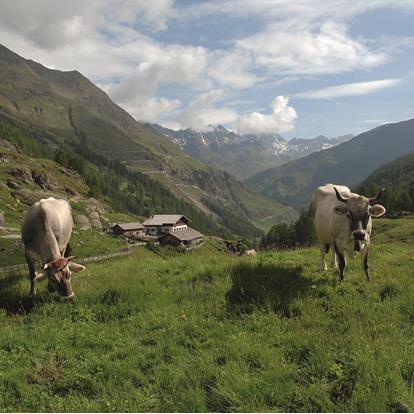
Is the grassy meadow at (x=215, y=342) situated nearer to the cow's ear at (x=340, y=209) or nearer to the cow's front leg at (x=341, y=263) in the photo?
the cow's front leg at (x=341, y=263)

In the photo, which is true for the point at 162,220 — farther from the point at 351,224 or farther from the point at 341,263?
the point at 351,224

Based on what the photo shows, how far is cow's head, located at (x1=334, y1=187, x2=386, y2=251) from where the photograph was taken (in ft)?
42.5

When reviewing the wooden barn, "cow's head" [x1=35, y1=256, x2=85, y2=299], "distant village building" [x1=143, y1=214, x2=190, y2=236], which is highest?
"cow's head" [x1=35, y1=256, x2=85, y2=299]

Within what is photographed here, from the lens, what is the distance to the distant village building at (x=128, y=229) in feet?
468

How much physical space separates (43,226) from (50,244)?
0.93 metres

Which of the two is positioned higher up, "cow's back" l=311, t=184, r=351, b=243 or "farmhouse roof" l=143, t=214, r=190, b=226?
"cow's back" l=311, t=184, r=351, b=243

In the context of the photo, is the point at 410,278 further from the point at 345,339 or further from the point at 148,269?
the point at 148,269

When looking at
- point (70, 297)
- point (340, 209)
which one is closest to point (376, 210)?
point (340, 209)

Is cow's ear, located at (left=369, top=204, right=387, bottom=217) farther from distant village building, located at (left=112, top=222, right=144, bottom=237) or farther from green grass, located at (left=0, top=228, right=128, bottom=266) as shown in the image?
distant village building, located at (left=112, top=222, right=144, bottom=237)

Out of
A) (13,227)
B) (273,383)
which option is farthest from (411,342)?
(13,227)

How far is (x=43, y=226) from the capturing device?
1432 cm

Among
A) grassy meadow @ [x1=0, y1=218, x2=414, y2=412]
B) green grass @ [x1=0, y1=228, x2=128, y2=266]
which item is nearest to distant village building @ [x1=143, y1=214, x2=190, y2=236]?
green grass @ [x1=0, y1=228, x2=128, y2=266]

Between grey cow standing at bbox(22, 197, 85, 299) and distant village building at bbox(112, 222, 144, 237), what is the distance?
129m

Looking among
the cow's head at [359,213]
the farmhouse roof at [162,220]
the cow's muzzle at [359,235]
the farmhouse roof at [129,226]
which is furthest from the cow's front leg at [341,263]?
the farmhouse roof at [162,220]
